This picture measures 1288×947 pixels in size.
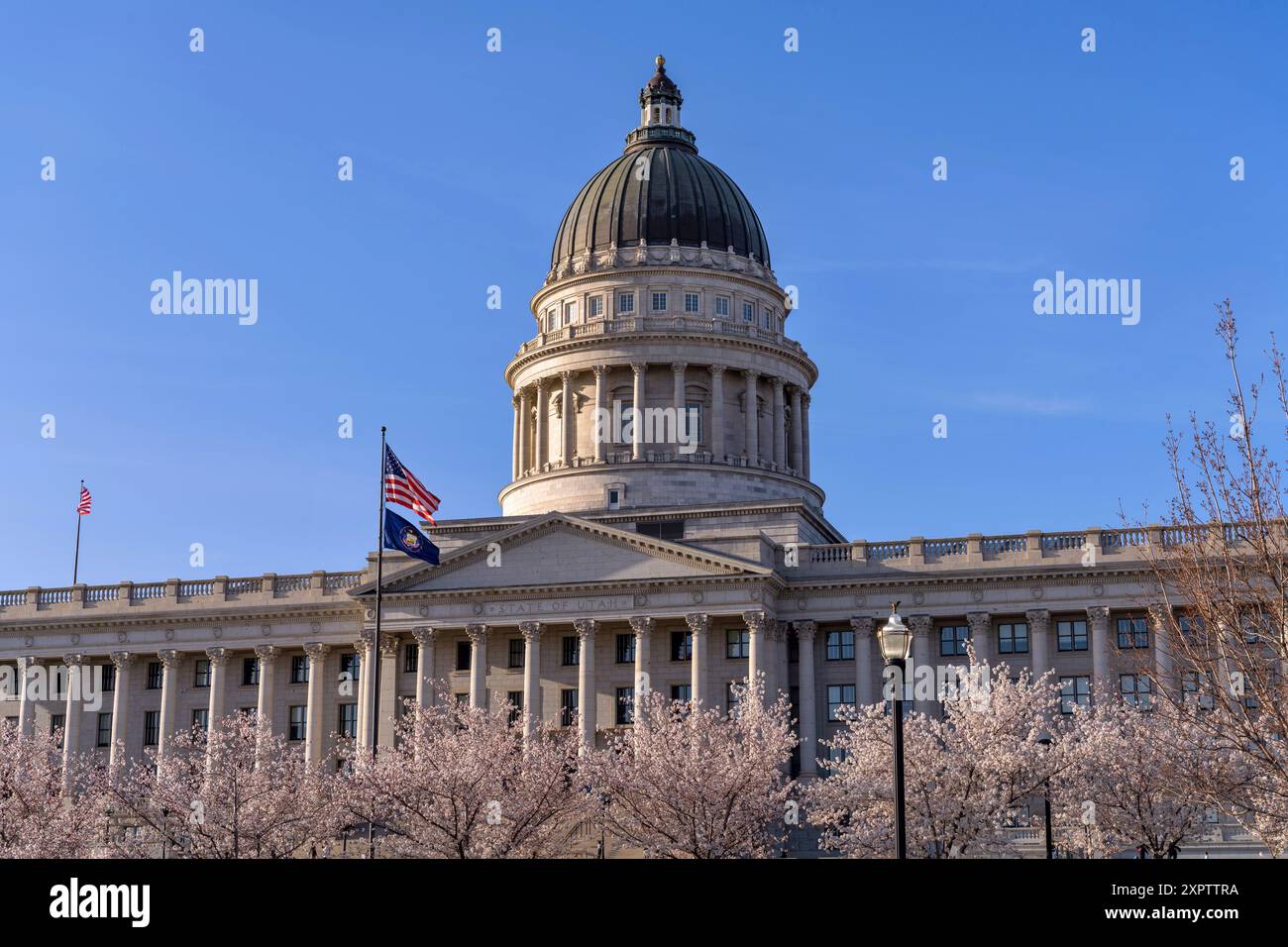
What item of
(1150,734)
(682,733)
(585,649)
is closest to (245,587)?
(585,649)

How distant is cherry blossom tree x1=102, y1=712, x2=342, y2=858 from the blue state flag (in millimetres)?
9302

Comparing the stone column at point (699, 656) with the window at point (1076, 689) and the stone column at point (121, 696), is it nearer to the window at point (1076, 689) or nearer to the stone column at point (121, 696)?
the window at point (1076, 689)

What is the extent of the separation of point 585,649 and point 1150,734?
28.8 meters

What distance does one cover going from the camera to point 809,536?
3440 inches

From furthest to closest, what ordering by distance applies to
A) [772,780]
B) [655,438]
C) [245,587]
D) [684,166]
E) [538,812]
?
[684,166], [655,438], [245,587], [772,780], [538,812]

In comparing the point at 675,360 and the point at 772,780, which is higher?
the point at 675,360

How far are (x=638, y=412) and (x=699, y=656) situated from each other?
947 inches

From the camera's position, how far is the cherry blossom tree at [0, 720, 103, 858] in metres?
58.8

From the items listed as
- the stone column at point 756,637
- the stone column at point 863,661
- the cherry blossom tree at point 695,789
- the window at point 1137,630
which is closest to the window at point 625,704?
the stone column at point 756,637

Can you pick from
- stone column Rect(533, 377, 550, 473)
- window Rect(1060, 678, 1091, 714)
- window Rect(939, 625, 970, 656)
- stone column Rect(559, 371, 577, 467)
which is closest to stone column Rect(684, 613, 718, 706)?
window Rect(939, 625, 970, 656)

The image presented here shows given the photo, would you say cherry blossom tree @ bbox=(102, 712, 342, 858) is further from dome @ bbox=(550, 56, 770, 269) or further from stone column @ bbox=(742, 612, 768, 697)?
dome @ bbox=(550, 56, 770, 269)

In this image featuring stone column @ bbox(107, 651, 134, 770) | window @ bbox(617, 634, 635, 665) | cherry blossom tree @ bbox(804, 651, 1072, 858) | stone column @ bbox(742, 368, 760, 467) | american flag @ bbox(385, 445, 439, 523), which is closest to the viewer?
cherry blossom tree @ bbox(804, 651, 1072, 858)

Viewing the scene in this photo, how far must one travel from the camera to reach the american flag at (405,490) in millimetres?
65625

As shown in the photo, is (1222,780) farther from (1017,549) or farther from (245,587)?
(245,587)
